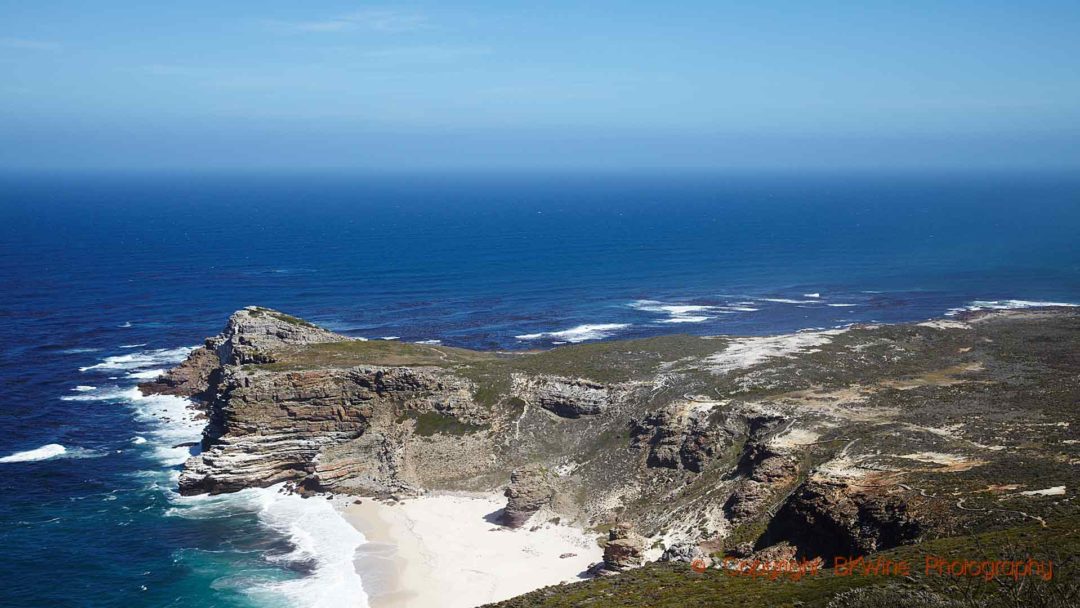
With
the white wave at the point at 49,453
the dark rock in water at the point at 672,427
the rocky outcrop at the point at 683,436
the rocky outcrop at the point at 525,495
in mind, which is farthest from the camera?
the white wave at the point at 49,453

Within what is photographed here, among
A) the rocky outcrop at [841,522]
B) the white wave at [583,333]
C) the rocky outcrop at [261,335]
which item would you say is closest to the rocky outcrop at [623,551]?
the rocky outcrop at [841,522]

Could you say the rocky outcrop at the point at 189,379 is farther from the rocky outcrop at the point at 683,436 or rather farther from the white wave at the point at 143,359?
the rocky outcrop at the point at 683,436

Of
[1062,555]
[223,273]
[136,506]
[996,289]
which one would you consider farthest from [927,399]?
[223,273]

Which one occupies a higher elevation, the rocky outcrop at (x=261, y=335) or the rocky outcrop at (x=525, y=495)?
the rocky outcrop at (x=261, y=335)

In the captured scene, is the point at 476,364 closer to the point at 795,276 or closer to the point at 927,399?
the point at 927,399

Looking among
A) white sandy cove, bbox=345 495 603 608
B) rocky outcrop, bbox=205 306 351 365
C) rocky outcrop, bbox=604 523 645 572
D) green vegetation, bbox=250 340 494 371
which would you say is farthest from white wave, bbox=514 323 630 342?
rocky outcrop, bbox=604 523 645 572

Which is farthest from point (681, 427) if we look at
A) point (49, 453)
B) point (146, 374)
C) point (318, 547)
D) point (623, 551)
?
point (146, 374)

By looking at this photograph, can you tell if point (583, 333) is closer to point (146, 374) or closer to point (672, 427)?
point (672, 427)

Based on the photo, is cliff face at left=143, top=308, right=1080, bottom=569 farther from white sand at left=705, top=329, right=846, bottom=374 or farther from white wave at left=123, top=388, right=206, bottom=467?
white wave at left=123, top=388, right=206, bottom=467
